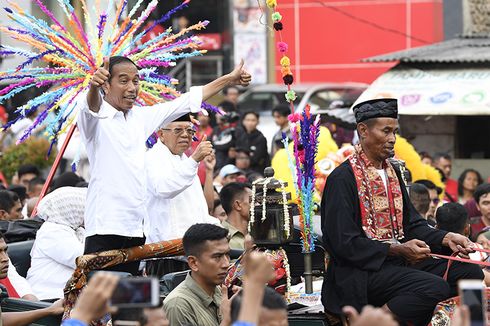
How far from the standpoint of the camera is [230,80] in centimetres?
738

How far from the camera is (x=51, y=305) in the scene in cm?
766

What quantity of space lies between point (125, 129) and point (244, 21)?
18.3 meters

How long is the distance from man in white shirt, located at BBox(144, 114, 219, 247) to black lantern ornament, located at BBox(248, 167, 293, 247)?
0.46 m

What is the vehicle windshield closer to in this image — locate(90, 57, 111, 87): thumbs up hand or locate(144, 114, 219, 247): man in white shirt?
locate(144, 114, 219, 247): man in white shirt

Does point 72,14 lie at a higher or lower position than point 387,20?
lower

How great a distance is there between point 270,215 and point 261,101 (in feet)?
41.1

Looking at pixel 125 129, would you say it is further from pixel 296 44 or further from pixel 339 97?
pixel 296 44

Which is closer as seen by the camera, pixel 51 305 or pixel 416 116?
pixel 51 305

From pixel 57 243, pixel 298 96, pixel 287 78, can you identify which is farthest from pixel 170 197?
pixel 298 96

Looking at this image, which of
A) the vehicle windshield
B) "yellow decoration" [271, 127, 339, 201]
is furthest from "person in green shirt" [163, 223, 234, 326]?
the vehicle windshield

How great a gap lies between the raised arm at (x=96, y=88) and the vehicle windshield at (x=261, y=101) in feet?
42.6

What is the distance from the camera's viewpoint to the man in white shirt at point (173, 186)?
824 cm

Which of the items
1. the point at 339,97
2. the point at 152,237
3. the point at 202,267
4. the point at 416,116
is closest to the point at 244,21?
the point at 339,97

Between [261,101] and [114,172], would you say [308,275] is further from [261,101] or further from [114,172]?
[261,101]
